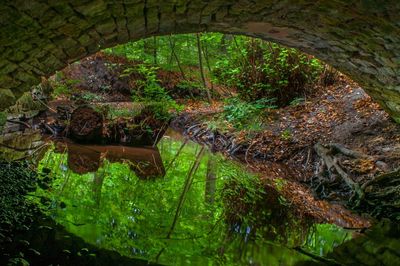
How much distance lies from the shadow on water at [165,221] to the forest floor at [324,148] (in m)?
0.51

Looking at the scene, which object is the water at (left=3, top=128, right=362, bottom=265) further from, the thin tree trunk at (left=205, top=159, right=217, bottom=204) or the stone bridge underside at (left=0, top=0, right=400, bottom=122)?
the stone bridge underside at (left=0, top=0, right=400, bottom=122)

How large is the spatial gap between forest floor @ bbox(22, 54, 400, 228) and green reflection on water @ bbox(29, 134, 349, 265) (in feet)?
1.85

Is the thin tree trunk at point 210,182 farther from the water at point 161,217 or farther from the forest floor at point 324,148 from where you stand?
the forest floor at point 324,148

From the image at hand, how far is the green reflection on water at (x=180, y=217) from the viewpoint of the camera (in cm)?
335

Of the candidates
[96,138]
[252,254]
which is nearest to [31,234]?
[252,254]

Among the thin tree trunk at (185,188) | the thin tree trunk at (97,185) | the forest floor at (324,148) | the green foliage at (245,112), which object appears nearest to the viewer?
the thin tree trunk at (185,188)

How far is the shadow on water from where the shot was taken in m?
3.17

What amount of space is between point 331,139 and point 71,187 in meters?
4.52

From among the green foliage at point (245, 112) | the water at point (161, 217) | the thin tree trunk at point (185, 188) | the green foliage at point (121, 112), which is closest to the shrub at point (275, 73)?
the green foliage at point (245, 112)

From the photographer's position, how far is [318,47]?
→ 496cm

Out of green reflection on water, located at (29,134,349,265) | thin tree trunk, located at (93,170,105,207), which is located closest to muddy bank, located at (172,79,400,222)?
green reflection on water, located at (29,134,349,265)

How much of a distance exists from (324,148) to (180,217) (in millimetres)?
3229

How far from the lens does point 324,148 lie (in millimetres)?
6375

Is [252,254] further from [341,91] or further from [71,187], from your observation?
[341,91]
